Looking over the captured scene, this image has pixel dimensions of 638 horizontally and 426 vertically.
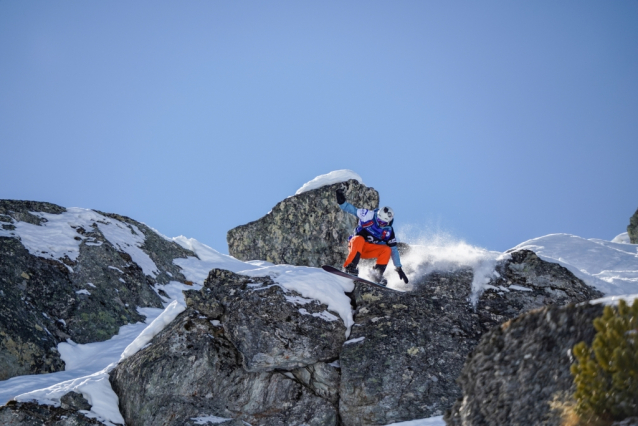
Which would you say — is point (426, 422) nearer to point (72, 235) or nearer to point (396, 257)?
point (396, 257)

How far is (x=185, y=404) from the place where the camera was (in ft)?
32.4

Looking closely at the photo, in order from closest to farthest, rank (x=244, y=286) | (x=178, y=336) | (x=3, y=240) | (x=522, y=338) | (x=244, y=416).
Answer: (x=522, y=338) → (x=244, y=416) → (x=178, y=336) → (x=244, y=286) → (x=3, y=240)

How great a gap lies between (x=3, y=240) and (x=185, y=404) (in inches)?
377

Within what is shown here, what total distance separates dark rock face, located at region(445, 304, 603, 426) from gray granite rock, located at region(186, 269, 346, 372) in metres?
4.88

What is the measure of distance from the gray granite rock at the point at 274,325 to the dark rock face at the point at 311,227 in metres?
10.6

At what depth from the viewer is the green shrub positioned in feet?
13.8

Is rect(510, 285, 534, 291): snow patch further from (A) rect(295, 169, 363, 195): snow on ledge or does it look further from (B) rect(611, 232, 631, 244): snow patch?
(B) rect(611, 232, 631, 244): snow patch

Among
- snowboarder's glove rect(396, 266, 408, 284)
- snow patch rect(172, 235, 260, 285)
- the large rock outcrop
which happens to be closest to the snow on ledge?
snow patch rect(172, 235, 260, 285)

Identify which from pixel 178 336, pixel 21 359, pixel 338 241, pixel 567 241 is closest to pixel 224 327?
pixel 178 336

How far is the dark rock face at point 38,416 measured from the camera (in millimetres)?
9242

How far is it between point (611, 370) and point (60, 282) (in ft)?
49.9

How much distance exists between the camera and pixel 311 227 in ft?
73.2

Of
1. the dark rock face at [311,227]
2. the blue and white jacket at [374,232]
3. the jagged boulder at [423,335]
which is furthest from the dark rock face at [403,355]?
the dark rock face at [311,227]

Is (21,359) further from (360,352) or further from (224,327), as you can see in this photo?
(360,352)
